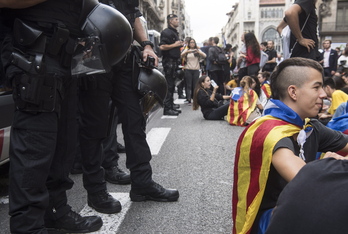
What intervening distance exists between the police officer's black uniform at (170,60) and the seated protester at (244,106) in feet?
4.75

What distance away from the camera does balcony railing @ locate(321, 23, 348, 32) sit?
44.9m

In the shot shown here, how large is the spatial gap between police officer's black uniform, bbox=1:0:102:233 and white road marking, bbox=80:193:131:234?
560 mm

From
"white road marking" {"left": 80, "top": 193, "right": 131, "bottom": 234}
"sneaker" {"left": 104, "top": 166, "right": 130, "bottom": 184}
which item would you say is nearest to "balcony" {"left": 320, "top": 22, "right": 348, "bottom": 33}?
"sneaker" {"left": 104, "top": 166, "right": 130, "bottom": 184}

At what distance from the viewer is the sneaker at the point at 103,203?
2670mm

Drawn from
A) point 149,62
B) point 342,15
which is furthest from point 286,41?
point 342,15

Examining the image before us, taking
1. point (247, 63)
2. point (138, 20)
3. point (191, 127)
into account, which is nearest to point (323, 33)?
point (247, 63)

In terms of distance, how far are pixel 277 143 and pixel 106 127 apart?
1434 millimetres

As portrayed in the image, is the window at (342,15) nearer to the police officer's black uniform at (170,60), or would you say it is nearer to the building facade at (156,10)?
the building facade at (156,10)

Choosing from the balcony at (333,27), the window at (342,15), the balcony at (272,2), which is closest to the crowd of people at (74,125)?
the balcony at (333,27)

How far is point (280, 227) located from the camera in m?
1.07

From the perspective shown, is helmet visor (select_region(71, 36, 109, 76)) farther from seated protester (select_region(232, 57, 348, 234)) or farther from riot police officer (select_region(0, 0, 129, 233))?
seated protester (select_region(232, 57, 348, 234))

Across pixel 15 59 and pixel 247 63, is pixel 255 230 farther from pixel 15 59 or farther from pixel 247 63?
pixel 247 63

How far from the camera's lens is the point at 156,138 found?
5.47 m

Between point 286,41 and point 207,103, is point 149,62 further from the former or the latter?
point 207,103
